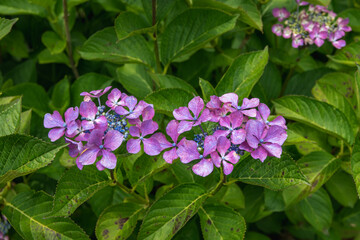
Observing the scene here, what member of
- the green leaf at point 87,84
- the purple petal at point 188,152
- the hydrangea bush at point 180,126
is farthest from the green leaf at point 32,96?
the purple petal at point 188,152

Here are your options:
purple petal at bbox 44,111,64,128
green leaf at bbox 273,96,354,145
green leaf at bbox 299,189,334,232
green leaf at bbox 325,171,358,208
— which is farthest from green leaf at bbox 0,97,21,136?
green leaf at bbox 325,171,358,208

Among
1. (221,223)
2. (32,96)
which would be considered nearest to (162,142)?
(221,223)

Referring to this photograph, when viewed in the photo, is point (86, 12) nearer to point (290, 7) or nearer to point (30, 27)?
point (30, 27)

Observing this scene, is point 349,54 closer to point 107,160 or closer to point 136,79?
point 136,79

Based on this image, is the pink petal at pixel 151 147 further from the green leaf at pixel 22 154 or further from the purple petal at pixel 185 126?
the green leaf at pixel 22 154

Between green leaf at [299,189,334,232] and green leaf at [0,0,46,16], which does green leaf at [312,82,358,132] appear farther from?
green leaf at [0,0,46,16]

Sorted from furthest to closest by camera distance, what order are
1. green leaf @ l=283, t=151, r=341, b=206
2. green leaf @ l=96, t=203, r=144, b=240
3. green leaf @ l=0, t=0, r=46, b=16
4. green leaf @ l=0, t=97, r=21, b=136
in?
green leaf @ l=0, t=0, r=46, b=16 → green leaf @ l=283, t=151, r=341, b=206 → green leaf @ l=96, t=203, r=144, b=240 → green leaf @ l=0, t=97, r=21, b=136
